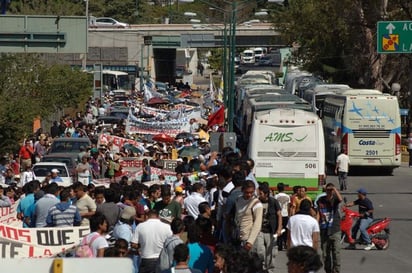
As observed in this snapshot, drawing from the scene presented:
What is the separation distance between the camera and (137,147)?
40.4 meters

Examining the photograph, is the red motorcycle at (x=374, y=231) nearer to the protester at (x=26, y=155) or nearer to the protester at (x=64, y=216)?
the protester at (x=64, y=216)

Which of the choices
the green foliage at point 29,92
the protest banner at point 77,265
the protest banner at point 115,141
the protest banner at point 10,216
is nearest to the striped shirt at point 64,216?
→ the protest banner at point 10,216

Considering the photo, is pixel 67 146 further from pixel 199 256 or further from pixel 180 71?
pixel 180 71

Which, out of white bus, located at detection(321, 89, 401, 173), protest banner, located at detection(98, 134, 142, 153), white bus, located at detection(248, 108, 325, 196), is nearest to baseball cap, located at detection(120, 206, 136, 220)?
white bus, located at detection(248, 108, 325, 196)

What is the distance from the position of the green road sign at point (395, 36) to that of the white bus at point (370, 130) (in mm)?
6076

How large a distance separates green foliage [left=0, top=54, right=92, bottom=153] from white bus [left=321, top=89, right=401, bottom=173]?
10378 millimetres

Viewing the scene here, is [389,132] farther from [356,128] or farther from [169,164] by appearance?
[169,164]

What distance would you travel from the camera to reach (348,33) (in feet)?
209

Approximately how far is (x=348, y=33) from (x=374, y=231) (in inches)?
1630

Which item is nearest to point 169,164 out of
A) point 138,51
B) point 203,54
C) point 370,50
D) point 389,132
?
point 389,132

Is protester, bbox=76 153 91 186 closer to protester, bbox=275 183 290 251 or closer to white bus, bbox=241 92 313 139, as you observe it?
protester, bbox=275 183 290 251

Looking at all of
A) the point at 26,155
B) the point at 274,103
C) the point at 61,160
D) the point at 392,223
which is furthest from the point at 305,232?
the point at 274,103

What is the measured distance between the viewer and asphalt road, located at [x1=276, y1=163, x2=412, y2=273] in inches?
810

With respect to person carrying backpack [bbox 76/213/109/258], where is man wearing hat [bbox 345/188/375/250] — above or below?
below
